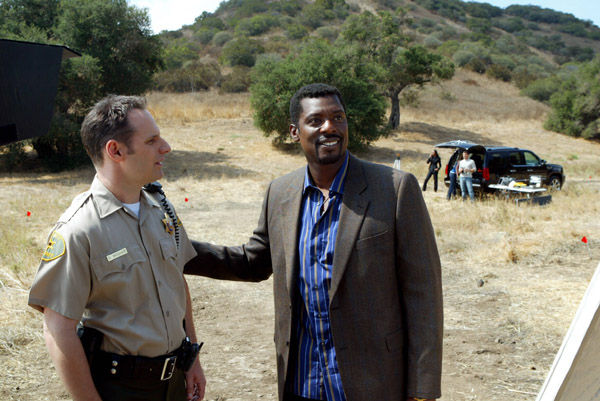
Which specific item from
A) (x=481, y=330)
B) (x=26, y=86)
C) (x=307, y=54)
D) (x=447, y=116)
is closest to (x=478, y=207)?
(x=481, y=330)

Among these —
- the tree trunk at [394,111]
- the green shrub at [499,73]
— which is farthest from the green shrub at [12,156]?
the green shrub at [499,73]

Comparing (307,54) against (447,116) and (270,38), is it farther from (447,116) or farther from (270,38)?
(270,38)

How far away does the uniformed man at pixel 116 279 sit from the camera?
1.95m

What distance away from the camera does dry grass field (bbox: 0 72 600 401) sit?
4.70 metres

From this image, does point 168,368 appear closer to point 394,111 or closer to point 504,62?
point 394,111

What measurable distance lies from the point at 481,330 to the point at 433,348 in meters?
3.84

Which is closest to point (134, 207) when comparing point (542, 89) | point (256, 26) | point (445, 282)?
point (445, 282)

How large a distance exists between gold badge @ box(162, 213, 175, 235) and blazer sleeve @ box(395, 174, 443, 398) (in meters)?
1.00

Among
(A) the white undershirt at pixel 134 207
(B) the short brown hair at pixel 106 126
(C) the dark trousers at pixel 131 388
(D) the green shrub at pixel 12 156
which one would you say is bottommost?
(D) the green shrub at pixel 12 156

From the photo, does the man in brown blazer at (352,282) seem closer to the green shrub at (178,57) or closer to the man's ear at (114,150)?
the man's ear at (114,150)

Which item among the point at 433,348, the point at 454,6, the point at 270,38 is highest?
the point at 454,6

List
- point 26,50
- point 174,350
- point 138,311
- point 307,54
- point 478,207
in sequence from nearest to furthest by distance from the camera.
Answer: point 26,50 < point 138,311 < point 174,350 < point 478,207 < point 307,54

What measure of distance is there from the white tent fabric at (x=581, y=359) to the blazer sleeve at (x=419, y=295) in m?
1.04

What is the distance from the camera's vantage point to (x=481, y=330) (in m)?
5.71
